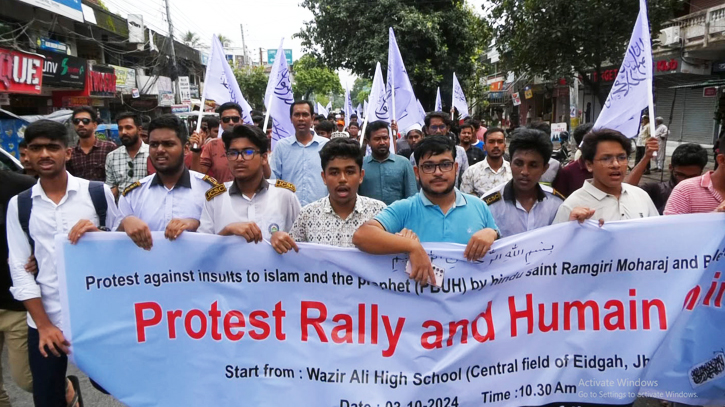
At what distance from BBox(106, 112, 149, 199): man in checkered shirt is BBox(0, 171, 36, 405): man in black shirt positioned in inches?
73.8

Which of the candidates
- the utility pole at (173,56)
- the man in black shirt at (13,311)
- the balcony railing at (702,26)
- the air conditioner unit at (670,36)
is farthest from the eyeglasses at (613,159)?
the utility pole at (173,56)

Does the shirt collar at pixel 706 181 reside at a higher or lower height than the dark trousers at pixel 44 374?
higher

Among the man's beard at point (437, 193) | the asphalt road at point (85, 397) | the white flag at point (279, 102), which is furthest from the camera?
the white flag at point (279, 102)

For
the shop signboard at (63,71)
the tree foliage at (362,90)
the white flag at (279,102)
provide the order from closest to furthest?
the white flag at (279,102)
the shop signboard at (63,71)
the tree foliage at (362,90)

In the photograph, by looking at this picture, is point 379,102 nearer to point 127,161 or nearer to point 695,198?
point 127,161

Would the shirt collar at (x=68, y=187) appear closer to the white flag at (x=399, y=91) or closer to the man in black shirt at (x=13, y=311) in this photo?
the man in black shirt at (x=13, y=311)

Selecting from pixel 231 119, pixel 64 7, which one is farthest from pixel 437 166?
pixel 64 7

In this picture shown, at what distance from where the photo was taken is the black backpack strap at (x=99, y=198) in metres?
2.66

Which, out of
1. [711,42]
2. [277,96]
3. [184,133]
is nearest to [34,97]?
[277,96]

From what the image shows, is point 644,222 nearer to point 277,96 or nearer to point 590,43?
point 277,96

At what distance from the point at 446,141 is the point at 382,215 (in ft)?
1.59

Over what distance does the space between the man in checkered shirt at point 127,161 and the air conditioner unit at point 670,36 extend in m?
20.1

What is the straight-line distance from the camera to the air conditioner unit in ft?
61.9

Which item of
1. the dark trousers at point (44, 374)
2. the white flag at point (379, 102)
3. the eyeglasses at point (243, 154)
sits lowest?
the dark trousers at point (44, 374)
